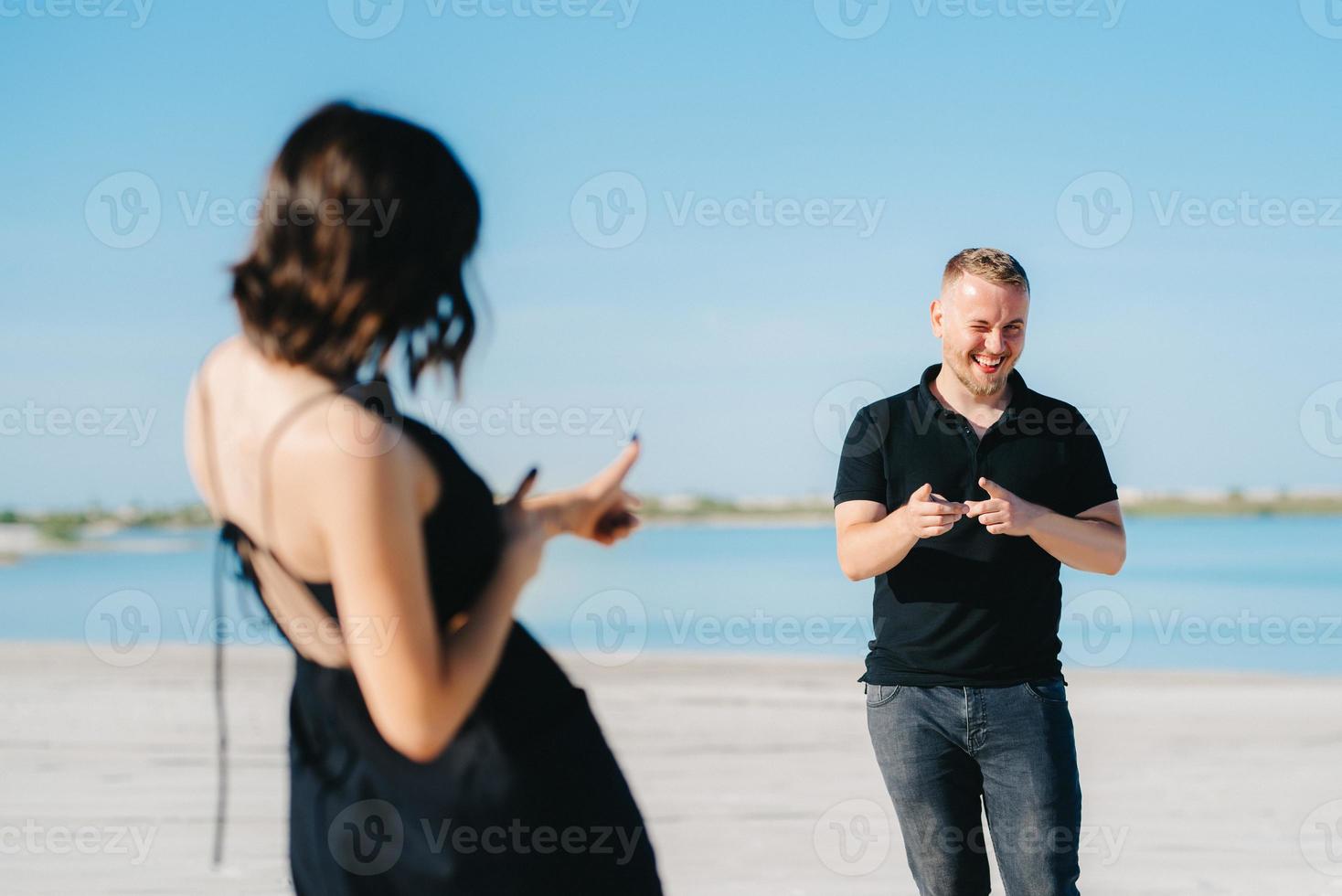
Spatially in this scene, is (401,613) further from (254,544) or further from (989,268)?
(989,268)

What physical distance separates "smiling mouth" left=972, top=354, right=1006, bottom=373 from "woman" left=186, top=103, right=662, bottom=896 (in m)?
2.13

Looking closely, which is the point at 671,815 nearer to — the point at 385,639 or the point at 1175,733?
the point at 1175,733

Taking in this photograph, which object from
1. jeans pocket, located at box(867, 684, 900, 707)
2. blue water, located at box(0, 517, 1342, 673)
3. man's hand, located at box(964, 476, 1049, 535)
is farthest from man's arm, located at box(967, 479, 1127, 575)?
blue water, located at box(0, 517, 1342, 673)

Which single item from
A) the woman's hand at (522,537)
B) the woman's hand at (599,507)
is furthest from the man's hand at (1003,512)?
the woman's hand at (522,537)

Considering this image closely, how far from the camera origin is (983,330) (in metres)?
3.59

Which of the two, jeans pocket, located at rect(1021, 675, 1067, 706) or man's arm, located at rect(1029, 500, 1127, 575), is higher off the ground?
man's arm, located at rect(1029, 500, 1127, 575)

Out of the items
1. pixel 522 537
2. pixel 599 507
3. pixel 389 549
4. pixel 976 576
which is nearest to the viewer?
pixel 389 549

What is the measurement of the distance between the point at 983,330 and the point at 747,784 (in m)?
4.53

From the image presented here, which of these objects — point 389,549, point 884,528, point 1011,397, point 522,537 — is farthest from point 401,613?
point 1011,397

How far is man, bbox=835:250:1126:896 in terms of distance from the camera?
11.2 ft

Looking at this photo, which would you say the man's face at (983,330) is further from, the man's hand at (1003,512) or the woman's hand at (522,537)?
the woman's hand at (522,537)

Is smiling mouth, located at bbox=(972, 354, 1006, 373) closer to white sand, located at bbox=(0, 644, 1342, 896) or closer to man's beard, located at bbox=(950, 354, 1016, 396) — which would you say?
man's beard, located at bbox=(950, 354, 1016, 396)

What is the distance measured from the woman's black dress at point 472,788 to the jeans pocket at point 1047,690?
2003 mm

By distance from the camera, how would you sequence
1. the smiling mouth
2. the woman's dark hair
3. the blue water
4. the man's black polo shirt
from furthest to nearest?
1. the blue water
2. the smiling mouth
3. the man's black polo shirt
4. the woman's dark hair
